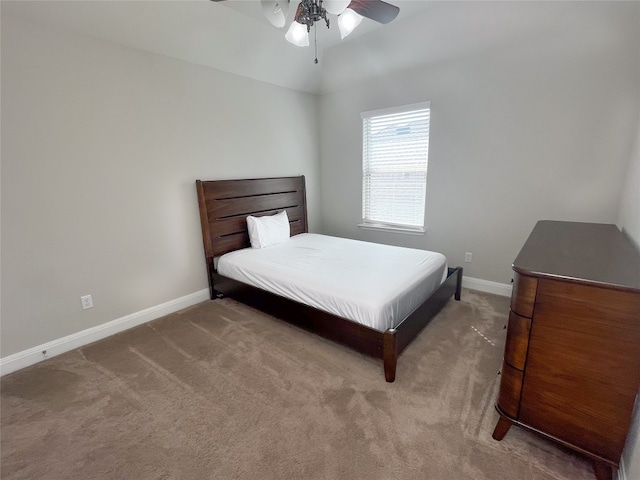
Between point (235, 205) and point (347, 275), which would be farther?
point (235, 205)

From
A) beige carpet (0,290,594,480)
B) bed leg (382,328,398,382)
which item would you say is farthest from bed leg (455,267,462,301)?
bed leg (382,328,398,382)

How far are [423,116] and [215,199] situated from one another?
2.54 m

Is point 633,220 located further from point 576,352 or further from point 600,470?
point 600,470

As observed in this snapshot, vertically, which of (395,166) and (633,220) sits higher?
(395,166)

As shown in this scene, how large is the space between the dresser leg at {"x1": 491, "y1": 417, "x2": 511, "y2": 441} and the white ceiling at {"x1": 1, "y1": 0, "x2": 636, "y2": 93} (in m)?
2.99

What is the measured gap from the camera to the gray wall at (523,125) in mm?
2322

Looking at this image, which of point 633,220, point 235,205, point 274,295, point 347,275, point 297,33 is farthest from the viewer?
point 235,205

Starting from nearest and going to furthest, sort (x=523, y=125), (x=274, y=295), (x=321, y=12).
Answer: (x=321, y=12) < (x=274, y=295) < (x=523, y=125)

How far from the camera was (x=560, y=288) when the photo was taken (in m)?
1.15

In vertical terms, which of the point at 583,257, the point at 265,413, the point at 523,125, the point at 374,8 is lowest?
the point at 265,413

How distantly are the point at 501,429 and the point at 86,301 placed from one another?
3094 mm

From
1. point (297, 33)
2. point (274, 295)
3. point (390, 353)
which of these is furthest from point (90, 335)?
point (297, 33)

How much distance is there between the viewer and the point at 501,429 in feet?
4.81

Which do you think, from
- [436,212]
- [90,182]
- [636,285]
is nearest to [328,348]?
[636,285]
